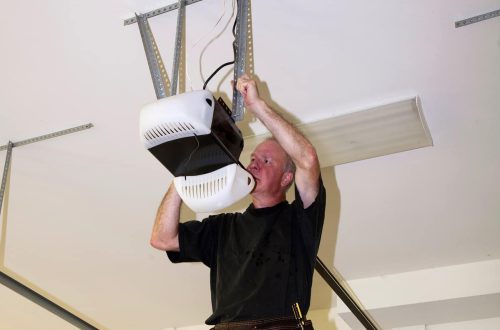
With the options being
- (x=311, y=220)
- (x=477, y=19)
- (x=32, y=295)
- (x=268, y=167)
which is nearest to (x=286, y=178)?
(x=268, y=167)

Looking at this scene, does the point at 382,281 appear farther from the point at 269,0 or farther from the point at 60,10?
the point at 60,10

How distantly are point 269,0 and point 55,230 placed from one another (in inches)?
87.1

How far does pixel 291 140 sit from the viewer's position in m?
1.85

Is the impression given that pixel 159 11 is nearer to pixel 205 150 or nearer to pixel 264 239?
pixel 205 150

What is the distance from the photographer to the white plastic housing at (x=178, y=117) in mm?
1539

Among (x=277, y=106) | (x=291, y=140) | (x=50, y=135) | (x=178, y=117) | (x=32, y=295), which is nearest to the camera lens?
Answer: (x=178, y=117)

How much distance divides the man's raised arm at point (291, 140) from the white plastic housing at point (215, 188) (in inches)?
7.6

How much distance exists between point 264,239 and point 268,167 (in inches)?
13.1

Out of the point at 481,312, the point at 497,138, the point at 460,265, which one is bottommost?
the point at 481,312

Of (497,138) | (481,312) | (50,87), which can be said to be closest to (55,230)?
(50,87)

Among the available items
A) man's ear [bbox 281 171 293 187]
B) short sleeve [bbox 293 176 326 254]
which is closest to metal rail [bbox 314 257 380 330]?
short sleeve [bbox 293 176 326 254]

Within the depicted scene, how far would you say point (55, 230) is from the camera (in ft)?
11.9

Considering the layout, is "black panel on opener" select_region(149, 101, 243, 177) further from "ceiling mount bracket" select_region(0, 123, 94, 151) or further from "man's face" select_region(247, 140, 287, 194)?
"ceiling mount bracket" select_region(0, 123, 94, 151)

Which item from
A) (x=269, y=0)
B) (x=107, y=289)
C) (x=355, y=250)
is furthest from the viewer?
(x=107, y=289)
